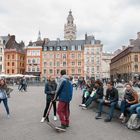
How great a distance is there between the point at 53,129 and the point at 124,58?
2841 inches

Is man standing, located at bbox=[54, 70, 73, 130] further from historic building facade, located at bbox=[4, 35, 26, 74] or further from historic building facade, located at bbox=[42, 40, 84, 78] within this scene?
historic building facade, located at bbox=[4, 35, 26, 74]

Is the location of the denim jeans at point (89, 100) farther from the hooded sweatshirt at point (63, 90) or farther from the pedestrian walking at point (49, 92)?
the hooded sweatshirt at point (63, 90)

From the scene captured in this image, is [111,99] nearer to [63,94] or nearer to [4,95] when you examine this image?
[63,94]

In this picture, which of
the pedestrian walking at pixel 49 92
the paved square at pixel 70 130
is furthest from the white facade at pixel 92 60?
the pedestrian walking at pixel 49 92

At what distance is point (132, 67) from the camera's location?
234 feet

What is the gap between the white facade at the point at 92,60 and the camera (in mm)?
84062

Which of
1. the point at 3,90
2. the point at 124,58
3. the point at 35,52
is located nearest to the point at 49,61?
the point at 35,52

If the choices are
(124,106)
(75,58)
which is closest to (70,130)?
(124,106)

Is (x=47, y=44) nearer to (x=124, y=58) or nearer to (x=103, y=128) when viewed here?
(x=124, y=58)

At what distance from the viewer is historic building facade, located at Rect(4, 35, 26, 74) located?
84062mm

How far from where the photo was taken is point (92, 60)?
3337 inches

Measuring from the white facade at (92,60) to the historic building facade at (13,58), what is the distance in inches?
753

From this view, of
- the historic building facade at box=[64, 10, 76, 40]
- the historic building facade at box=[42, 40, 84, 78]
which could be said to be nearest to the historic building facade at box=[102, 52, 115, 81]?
the historic building facade at box=[64, 10, 76, 40]

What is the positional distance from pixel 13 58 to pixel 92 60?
2249 cm
